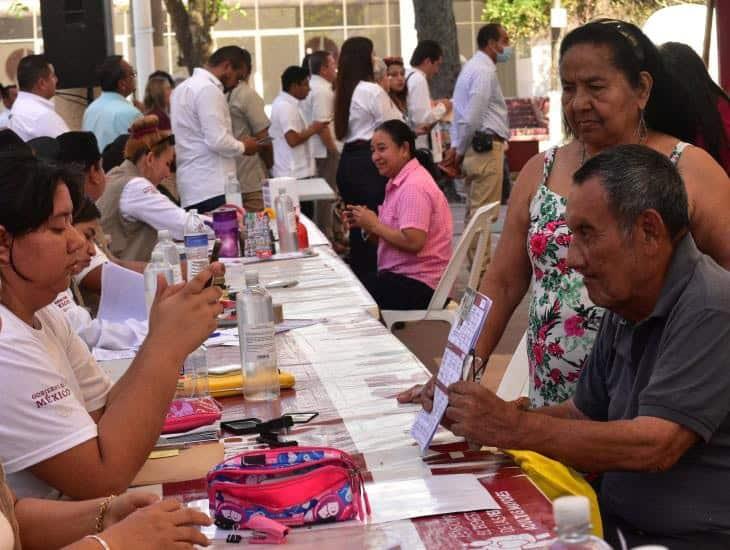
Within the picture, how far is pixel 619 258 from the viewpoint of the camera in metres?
2.39

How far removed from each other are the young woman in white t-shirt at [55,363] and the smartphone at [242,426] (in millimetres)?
336

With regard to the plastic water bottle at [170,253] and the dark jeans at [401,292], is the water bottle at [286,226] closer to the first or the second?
the dark jeans at [401,292]

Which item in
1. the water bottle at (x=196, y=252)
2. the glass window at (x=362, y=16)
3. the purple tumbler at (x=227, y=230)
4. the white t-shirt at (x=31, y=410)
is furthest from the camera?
the glass window at (x=362, y=16)

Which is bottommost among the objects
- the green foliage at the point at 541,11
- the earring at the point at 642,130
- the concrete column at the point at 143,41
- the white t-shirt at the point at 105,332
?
the white t-shirt at the point at 105,332

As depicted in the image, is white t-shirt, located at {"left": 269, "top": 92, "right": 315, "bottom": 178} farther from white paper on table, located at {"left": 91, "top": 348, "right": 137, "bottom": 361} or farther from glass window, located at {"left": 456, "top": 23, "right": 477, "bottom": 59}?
glass window, located at {"left": 456, "top": 23, "right": 477, "bottom": 59}

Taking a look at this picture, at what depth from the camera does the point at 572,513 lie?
1.41 meters

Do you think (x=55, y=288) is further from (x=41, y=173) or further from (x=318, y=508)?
(x=318, y=508)

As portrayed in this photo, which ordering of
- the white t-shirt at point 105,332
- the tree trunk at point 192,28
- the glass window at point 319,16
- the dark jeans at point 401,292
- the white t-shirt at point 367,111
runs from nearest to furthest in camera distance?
the white t-shirt at point 105,332 < the dark jeans at point 401,292 < the white t-shirt at point 367,111 < the tree trunk at point 192,28 < the glass window at point 319,16

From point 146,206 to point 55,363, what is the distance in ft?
12.3

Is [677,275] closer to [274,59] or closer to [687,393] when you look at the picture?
[687,393]

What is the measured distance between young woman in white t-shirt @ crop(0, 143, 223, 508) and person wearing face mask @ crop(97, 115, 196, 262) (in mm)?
3622

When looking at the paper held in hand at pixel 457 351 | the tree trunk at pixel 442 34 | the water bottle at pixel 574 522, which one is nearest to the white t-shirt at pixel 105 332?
the paper held in hand at pixel 457 351

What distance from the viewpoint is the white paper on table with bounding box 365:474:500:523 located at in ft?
7.36

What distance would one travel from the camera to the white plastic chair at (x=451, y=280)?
5.97 metres
